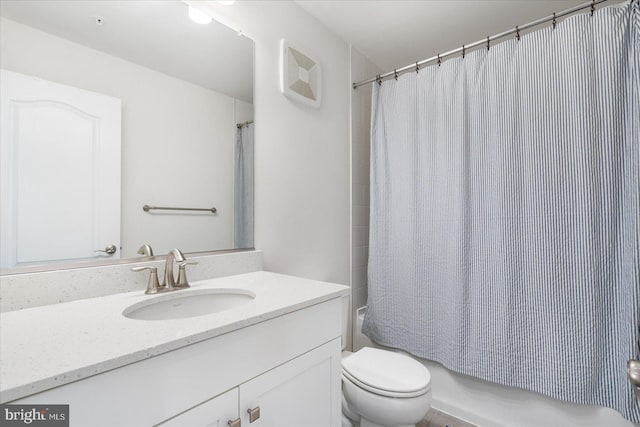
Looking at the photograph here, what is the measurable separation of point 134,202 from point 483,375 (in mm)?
1787

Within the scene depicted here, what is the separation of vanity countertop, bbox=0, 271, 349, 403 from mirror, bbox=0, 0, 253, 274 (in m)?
0.23

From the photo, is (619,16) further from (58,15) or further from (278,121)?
(58,15)

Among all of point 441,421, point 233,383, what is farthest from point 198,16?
point 441,421

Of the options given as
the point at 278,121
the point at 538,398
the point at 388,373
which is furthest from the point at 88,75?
the point at 538,398

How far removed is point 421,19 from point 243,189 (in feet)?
4.82

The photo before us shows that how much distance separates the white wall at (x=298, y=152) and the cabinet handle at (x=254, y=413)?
0.78 metres

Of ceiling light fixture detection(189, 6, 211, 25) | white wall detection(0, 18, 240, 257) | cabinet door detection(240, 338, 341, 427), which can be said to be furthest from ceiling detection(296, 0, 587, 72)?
cabinet door detection(240, 338, 341, 427)

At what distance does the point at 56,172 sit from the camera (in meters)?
0.94

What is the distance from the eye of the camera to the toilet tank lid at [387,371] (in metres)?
1.29

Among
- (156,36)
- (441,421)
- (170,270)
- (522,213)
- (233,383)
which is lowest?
(441,421)

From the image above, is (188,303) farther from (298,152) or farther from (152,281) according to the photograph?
(298,152)

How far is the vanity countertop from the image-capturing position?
0.51 m

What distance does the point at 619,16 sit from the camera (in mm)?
1280

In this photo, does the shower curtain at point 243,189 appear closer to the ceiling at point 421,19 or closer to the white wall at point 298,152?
the white wall at point 298,152
